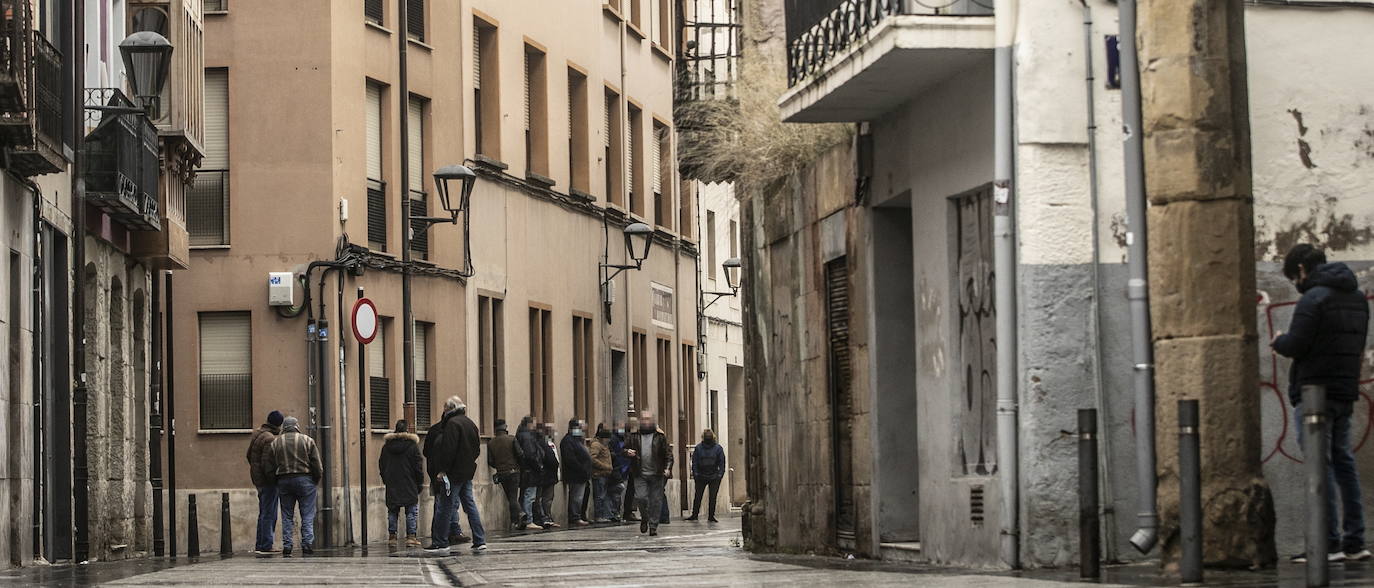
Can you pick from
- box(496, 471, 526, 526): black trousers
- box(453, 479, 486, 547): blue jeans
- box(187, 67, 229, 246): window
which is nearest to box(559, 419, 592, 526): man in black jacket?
box(496, 471, 526, 526): black trousers

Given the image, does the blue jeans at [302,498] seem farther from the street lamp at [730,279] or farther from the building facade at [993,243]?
the street lamp at [730,279]

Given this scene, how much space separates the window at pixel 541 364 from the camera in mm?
41312

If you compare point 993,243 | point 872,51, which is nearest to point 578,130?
point 872,51

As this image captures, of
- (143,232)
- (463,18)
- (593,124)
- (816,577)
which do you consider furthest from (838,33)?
(593,124)

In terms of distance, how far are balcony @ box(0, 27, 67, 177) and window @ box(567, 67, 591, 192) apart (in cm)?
2077

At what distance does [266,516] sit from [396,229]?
9.44 m

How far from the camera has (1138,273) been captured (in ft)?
45.8

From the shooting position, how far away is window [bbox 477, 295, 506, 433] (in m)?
38.8

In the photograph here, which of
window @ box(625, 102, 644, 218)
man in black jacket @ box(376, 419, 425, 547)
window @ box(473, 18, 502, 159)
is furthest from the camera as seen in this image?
window @ box(625, 102, 644, 218)

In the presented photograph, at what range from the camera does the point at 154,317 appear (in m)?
31.3

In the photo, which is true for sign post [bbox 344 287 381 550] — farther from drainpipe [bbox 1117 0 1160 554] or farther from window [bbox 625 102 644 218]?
drainpipe [bbox 1117 0 1160 554]

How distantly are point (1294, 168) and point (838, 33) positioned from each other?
3.55 metres

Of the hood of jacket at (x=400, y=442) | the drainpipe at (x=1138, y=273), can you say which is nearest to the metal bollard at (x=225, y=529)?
the hood of jacket at (x=400, y=442)

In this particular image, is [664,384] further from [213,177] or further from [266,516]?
[266,516]
